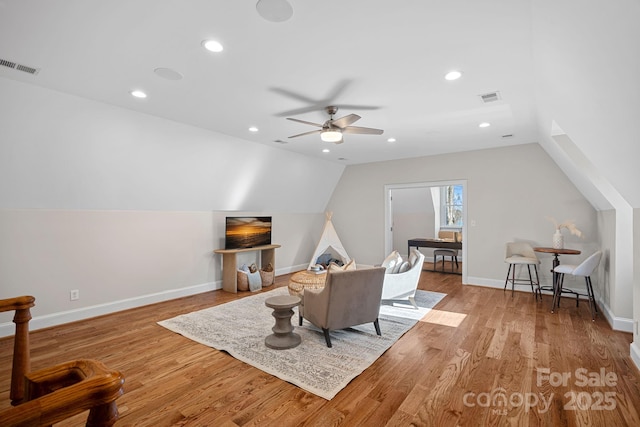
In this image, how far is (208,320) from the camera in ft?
13.1

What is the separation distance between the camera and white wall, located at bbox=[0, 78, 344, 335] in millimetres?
3332

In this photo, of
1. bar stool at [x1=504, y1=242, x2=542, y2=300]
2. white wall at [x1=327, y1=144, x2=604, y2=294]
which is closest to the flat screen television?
white wall at [x1=327, y1=144, x2=604, y2=294]

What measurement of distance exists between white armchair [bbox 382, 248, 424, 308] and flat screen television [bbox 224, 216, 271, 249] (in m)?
2.80

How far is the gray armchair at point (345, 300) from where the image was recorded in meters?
3.10

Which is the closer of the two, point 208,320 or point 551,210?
point 208,320

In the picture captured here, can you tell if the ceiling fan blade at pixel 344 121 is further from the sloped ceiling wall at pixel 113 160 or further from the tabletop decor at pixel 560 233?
the tabletop decor at pixel 560 233

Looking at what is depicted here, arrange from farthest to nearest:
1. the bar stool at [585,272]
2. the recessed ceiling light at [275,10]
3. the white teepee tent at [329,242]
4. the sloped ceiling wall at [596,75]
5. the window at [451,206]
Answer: the window at [451,206], the white teepee tent at [329,242], the bar stool at [585,272], the recessed ceiling light at [275,10], the sloped ceiling wall at [596,75]

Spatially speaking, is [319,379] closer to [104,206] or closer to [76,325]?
[76,325]

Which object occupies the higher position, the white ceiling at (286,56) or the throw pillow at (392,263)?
the white ceiling at (286,56)

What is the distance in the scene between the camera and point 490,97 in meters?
3.31

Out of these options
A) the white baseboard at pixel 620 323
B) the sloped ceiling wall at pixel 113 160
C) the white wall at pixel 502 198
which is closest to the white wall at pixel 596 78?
the white baseboard at pixel 620 323

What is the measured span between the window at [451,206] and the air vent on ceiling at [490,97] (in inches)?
234

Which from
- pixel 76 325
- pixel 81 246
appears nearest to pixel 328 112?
pixel 81 246

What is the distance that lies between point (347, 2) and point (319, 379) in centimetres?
280
